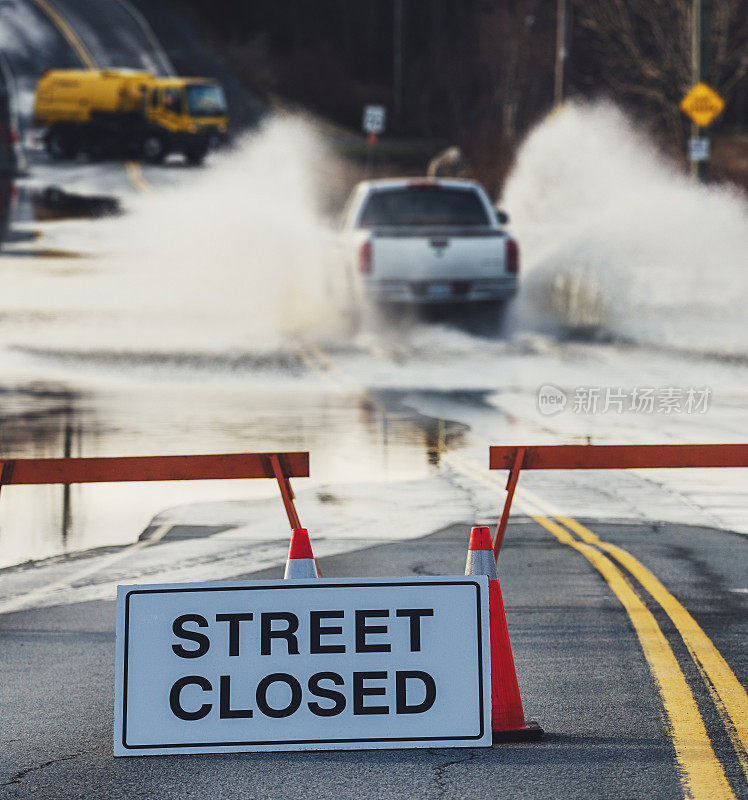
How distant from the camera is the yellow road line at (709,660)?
6.13 metres

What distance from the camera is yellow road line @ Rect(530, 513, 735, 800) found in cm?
548

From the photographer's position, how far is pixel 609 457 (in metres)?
6.34

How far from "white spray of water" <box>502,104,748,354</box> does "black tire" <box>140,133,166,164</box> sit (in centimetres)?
1241

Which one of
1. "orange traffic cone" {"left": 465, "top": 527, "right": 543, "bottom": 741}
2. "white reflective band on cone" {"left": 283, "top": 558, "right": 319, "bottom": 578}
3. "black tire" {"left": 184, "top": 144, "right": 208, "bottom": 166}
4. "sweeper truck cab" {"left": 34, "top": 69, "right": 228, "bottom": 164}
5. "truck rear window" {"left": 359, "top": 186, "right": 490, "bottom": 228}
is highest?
"white reflective band on cone" {"left": 283, "top": 558, "right": 319, "bottom": 578}

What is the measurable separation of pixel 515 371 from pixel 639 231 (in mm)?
15951

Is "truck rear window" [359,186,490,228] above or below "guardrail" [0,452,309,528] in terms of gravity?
below

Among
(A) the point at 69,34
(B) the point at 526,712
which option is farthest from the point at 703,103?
(A) the point at 69,34

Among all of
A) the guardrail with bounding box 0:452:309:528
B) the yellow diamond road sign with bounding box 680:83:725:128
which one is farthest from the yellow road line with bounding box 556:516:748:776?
the yellow diamond road sign with bounding box 680:83:725:128

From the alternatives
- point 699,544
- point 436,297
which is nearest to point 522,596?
point 699,544

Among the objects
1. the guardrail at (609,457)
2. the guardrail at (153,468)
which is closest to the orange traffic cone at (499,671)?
the guardrail at (609,457)

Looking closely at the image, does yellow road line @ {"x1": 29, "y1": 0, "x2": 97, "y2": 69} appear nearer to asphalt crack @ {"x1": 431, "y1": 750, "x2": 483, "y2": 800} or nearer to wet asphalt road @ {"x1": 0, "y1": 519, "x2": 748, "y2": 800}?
wet asphalt road @ {"x1": 0, "y1": 519, "x2": 748, "y2": 800}

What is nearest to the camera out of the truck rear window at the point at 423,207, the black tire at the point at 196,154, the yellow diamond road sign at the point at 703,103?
the truck rear window at the point at 423,207

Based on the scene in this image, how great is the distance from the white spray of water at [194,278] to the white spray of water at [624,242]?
3959 millimetres

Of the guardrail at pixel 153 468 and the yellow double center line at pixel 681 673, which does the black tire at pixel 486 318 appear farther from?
the guardrail at pixel 153 468
